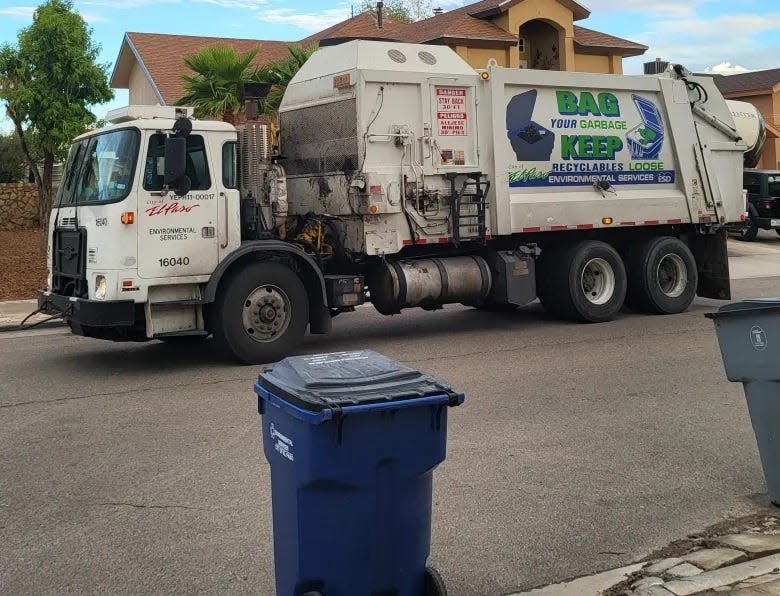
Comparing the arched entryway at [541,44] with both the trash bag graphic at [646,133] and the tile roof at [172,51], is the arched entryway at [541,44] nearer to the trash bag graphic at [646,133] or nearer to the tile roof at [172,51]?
the tile roof at [172,51]

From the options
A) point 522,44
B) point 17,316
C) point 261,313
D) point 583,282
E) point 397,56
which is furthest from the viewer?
point 522,44

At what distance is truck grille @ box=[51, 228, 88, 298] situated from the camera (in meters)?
9.02

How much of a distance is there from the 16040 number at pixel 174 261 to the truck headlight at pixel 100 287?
584mm

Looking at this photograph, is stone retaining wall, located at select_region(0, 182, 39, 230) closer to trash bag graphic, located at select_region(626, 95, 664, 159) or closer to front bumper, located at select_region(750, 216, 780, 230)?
trash bag graphic, located at select_region(626, 95, 664, 159)

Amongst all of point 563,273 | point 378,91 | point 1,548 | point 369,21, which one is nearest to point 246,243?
point 378,91

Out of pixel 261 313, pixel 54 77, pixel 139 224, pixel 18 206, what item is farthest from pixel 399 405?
pixel 18 206

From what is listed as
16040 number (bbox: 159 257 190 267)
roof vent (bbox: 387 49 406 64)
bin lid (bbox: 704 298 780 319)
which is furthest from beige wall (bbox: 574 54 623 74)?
bin lid (bbox: 704 298 780 319)

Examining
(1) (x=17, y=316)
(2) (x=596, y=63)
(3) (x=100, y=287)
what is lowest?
(1) (x=17, y=316)

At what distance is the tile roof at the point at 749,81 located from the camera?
132 feet

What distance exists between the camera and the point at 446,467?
5.89m

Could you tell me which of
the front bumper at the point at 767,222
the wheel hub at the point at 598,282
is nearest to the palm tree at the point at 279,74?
the wheel hub at the point at 598,282

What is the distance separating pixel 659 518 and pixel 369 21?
98.5 feet

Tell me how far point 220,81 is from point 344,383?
1475cm

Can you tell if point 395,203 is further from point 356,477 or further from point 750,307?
point 356,477
